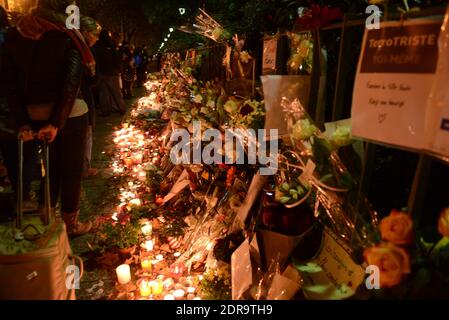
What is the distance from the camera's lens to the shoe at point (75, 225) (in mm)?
3676

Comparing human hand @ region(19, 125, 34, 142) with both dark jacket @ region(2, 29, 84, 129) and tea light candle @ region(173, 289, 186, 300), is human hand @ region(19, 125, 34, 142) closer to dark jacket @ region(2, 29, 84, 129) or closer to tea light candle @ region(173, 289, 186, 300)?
dark jacket @ region(2, 29, 84, 129)

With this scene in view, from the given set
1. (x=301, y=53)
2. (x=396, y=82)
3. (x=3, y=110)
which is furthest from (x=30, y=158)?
(x=396, y=82)

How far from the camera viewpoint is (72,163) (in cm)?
347

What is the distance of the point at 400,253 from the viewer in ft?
5.32

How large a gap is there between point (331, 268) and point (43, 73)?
2.81 m

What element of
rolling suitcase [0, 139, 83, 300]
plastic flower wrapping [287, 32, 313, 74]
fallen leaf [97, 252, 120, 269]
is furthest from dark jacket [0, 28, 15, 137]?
plastic flower wrapping [287, 32, 313, 74]

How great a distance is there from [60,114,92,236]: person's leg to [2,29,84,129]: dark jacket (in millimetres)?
284

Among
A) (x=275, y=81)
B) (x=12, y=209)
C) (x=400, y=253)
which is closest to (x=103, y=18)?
→ (x=12, y=209)

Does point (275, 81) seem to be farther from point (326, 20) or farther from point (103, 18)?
point (103, 18)

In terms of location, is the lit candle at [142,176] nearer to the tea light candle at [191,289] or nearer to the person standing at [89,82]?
the person standing at [89,82]

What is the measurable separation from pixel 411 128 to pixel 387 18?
0.64m

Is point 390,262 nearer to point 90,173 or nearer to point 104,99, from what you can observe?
point 90,173

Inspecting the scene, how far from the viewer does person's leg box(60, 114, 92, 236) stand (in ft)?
11.1

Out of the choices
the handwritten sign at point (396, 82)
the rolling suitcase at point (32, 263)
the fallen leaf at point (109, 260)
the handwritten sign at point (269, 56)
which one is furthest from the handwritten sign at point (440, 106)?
the fallen leaf at point (109, 260)
